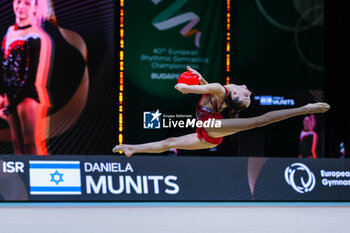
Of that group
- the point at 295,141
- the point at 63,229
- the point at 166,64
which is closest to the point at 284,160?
the point at 295,141

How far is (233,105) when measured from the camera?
664 centimetres

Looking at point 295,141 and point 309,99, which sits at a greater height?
point 309,99

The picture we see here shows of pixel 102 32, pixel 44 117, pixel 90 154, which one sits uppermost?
pixel 102 32

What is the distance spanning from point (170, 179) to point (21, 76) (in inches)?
151

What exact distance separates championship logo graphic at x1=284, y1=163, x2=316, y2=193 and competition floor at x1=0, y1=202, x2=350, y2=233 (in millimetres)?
403

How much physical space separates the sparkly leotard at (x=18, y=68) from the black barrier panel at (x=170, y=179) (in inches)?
55.3

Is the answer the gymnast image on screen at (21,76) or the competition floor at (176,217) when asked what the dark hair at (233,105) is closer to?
the competition floor at (176,217)

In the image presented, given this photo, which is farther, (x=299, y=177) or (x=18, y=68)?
(x=299, y=177)

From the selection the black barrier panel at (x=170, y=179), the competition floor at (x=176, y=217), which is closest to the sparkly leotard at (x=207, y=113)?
the competition floor at (x=176, y=217)

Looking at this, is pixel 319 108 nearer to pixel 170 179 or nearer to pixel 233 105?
pixel 233 105

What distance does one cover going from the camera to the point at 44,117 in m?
12.4

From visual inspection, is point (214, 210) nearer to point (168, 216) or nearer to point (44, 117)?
point (168, 216)

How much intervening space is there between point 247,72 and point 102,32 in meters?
3.43

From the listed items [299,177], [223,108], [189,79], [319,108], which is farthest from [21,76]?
[319,108]
